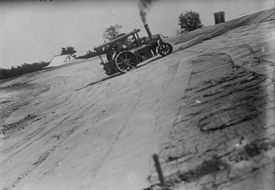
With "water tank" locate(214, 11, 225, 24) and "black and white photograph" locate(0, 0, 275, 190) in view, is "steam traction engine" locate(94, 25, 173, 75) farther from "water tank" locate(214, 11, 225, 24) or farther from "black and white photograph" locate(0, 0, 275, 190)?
"water tank" locate(214, 11, 225, 24)

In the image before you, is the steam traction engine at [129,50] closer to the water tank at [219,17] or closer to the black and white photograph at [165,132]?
the black and white photograph at [165,132]

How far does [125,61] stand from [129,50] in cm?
51

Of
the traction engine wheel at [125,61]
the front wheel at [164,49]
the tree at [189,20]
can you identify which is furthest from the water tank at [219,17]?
the tree at [189,20]

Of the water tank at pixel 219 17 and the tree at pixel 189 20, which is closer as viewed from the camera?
the water tank at pixel 219 17

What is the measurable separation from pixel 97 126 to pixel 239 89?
130 inches

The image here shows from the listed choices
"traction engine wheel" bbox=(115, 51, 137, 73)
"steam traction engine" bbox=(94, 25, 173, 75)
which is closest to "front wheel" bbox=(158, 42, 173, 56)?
"steam traction engine" bbox=(94, 25, 173, 75)

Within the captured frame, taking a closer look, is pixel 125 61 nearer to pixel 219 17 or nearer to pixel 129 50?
pixel 129 50

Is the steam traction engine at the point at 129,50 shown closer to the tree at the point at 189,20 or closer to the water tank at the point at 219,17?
the water tank at the point at 219,17

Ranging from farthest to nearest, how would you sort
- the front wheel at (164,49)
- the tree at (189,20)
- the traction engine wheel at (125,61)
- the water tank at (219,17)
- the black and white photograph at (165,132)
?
the tree at (189,20) < the water tank at (219,17) < the front wheel at (164,49) < the traction engine wheel at (125,61) < the black and white photograph at (165,132)

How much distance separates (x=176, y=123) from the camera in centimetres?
588

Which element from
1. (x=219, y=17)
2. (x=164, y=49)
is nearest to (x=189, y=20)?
(x=219, y=17)

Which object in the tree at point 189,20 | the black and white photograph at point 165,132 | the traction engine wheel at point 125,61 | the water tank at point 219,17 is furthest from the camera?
the tree at point 189,20

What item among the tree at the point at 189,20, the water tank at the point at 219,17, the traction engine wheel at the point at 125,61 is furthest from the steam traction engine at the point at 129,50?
the tree at the point at 189,20

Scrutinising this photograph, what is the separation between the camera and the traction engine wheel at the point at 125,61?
39.9 feet
